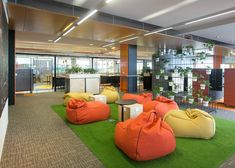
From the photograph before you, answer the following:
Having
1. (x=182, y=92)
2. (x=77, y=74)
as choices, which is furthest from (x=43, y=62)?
(x=182, y=92)

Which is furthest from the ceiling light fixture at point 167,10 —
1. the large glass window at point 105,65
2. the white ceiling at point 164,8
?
the large glass window at point 105,65

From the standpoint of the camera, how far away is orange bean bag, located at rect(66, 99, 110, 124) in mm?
4039

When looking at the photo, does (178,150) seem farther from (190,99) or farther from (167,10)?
(167,10)

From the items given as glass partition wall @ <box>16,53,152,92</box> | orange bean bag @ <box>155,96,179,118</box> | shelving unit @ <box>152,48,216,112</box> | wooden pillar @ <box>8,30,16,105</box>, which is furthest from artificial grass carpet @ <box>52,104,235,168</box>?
glass partition wall @ <box>16,53,152,92</box>

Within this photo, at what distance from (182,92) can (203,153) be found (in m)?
4.40

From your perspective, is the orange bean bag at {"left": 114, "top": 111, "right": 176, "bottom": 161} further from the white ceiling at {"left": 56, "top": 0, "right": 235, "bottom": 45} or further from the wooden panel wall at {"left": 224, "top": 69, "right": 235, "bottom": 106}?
the wooden panel wall at {"left": 224, "top": 69, "right": 235, "bottom": 106}

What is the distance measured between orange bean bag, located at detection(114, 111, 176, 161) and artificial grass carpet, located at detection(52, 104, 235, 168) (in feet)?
0.37

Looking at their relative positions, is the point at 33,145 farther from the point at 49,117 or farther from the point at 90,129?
the point at 49,117

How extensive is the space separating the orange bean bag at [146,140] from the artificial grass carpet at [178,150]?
4.4 inches

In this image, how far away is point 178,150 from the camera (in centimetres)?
281

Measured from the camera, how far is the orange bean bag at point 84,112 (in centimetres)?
404

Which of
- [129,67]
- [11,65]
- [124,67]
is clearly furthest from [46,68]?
[129,67]

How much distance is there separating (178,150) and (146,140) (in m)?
0.76

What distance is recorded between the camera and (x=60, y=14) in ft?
14.8
